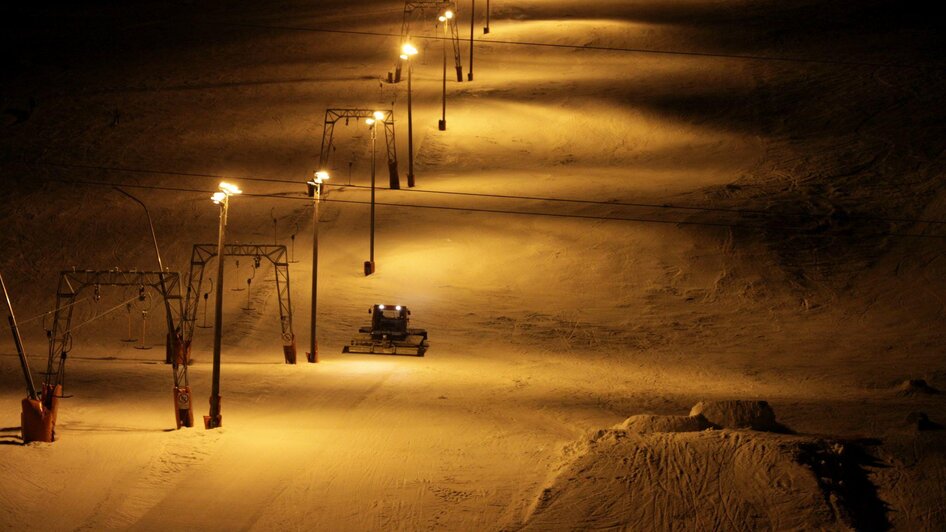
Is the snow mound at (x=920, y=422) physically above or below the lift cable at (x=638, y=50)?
below

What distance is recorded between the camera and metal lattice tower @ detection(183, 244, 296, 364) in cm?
2481

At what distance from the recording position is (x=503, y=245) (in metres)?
33.7

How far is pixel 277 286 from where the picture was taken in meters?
27.2

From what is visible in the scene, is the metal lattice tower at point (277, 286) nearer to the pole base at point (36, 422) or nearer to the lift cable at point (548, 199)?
the pole base at point (36, 422)

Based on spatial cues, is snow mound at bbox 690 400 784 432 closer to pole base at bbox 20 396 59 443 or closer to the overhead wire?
pole base at bbox 20 396 59 443

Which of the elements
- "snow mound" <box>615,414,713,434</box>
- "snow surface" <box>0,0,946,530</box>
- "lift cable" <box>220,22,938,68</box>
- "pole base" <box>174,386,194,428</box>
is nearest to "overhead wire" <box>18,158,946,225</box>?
"snow surface" <box>0,0,946,530</box>

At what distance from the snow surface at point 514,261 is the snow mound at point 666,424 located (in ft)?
1.97

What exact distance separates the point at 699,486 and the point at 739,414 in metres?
3.05

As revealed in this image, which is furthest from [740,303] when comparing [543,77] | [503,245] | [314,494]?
[543,77]

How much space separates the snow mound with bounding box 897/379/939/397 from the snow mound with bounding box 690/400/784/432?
17.1 feet

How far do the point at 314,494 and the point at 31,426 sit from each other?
17.9 feet

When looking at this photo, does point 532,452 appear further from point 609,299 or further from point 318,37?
point 318,37

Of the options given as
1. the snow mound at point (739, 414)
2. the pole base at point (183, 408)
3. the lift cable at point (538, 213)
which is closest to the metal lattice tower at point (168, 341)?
the pole base at point (183, 408)

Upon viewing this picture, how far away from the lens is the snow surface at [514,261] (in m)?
15.1
